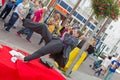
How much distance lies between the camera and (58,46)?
28.7 ft

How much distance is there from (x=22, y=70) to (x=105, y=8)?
581 centimetres

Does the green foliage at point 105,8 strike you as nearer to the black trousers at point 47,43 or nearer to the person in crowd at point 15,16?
the person in crowd at point 15,16

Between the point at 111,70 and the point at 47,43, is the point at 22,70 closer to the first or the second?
the point at 47,43

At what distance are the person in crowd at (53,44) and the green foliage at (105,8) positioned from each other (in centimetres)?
325

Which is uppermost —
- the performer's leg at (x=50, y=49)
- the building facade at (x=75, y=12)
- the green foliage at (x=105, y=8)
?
the green foliage at (x=105, y=8)

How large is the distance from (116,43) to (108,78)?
191 ft

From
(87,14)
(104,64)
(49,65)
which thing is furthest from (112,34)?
(49,65)

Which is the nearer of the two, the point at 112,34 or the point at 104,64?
the point at 104,64

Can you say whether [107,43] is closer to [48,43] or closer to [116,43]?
[116,43]

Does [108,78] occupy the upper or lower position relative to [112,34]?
upper

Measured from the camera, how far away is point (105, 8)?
12.5 meters

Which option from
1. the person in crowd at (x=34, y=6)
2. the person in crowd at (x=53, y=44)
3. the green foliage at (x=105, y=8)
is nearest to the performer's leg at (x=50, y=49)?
the person in crowd at (x=53, y=44)

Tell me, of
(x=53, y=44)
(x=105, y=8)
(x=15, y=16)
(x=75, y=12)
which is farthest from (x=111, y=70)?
(x=75, y=12)

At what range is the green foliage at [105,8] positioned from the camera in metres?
12.5
